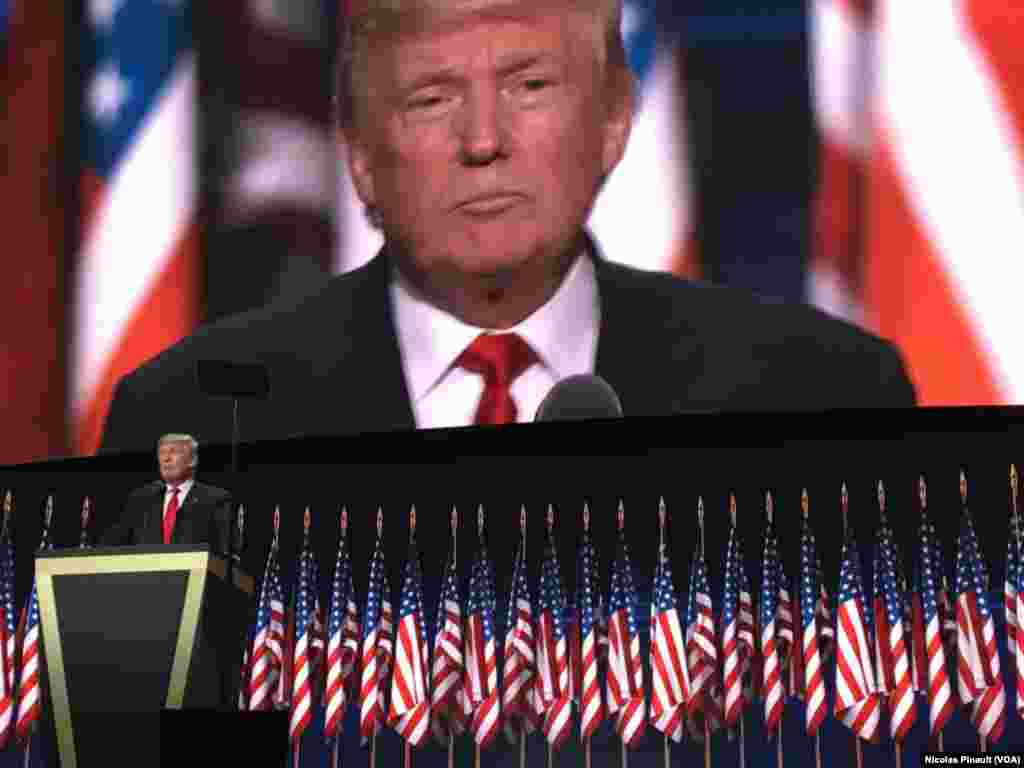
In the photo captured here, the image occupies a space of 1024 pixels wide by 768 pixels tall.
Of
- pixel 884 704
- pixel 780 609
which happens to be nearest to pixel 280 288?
pixel 780 609

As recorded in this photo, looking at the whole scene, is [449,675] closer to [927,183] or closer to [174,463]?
[174,463]

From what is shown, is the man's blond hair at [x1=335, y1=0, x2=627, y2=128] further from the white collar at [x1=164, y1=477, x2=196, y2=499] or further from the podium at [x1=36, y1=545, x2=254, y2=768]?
the podium at [x1=36, y1=545, x2=254, y2=768]

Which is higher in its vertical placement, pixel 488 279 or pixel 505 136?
pixel 505 136

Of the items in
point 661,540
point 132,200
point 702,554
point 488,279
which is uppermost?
point 132,200

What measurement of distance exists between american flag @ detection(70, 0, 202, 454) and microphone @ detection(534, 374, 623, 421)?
3055 millimetres

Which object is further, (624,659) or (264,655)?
(264,655)

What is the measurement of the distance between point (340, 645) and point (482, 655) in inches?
42.0

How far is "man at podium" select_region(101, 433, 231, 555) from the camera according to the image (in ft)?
29.0

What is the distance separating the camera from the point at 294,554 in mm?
14656

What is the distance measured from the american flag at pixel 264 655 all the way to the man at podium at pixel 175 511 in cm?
405

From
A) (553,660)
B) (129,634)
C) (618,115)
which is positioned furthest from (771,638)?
(129,634)

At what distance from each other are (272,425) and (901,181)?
16.4ft

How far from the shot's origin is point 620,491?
554 inches

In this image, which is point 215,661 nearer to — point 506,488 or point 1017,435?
point 506,488
